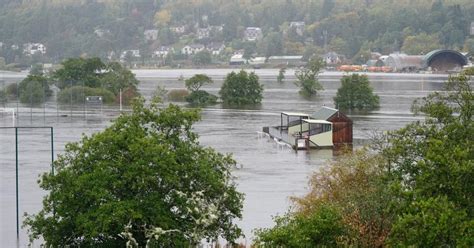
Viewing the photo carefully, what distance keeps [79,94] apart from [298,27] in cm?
6537

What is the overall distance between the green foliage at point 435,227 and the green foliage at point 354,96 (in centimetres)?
2178

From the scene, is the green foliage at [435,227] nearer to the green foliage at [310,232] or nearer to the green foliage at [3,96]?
the green foliage at [310,232]

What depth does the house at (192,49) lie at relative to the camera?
3541 inches

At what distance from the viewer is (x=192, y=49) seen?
302ft

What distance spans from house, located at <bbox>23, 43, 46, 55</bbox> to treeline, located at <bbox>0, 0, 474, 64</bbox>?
1.85ft

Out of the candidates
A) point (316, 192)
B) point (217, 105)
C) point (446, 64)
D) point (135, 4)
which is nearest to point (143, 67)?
point (446, 64)

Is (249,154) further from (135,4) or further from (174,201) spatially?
(135,4)

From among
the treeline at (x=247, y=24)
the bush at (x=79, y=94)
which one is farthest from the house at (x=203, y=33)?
the bush at (x=79, y=94)

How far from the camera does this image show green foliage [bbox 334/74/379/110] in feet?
95.2

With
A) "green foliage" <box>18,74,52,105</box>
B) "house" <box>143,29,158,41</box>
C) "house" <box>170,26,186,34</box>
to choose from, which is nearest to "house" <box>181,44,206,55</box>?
"house" <box>143,29,158,41</box>

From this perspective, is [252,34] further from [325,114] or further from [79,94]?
[325,114]

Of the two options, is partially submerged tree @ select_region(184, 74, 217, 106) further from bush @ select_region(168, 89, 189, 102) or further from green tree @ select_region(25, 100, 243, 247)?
green tree @ select_region(25, 100, 243, 247)

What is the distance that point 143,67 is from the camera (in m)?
80.4

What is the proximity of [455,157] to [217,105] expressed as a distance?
23440 millimetres
